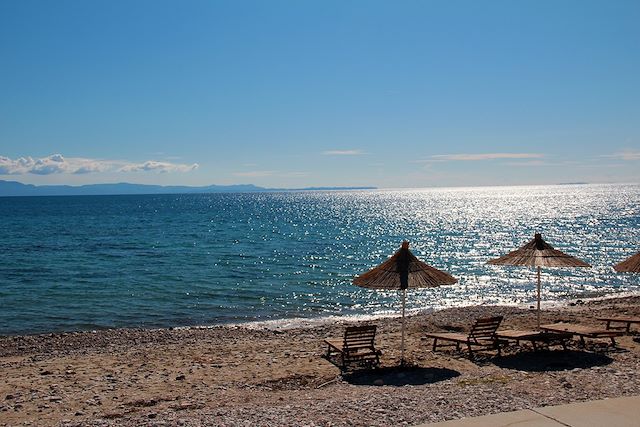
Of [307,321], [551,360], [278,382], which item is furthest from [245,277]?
[551,360]

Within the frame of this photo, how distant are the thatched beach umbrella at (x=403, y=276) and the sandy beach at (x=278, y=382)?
1.85 m

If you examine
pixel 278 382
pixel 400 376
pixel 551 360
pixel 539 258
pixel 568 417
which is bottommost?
pixel 278 382

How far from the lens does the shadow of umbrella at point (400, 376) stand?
471 inches

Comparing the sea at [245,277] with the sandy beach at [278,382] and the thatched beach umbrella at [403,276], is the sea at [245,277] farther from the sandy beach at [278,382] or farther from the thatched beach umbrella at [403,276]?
the thatched beach umbrella at [403,276]

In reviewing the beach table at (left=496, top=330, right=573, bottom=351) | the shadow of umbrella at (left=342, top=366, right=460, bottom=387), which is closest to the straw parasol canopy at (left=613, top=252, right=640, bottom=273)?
the beach table at (left=496, top=330, right=573, bottom=351)

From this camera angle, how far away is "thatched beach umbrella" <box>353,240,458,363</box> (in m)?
12.7

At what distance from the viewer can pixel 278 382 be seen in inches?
496

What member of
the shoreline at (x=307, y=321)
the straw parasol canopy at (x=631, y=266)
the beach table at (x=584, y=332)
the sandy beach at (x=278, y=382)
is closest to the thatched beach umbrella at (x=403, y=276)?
the sandy beach at (x=278, y=382)

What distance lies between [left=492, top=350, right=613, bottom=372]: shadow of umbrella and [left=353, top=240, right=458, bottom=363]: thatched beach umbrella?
2255mm

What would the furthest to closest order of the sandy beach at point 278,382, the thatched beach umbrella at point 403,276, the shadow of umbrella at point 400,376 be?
the thatched beach umbrella at point 403,276 → the shadow of umbrella at point 400,376 → the sandy beach at point 278,382

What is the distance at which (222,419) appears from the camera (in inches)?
349

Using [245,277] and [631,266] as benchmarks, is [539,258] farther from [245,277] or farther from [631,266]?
[245,277]

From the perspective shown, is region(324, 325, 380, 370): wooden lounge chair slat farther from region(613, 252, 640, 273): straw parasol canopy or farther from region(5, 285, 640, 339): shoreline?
region(5, 285, 640, 339): shoreline

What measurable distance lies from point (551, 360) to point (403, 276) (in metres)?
3.84
